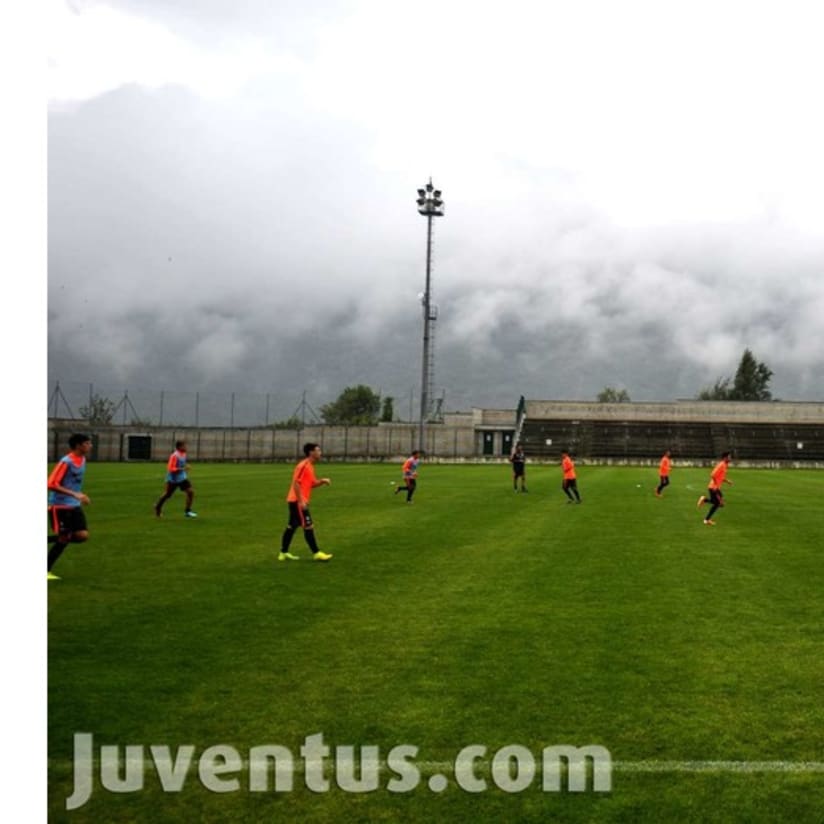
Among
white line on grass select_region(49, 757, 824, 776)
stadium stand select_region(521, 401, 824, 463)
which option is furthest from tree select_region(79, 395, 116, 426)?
white line on grass select_region(49, 757, 824, 776)

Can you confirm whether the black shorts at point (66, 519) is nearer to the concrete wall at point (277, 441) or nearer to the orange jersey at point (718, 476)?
the orange jersey at point (718, 476)

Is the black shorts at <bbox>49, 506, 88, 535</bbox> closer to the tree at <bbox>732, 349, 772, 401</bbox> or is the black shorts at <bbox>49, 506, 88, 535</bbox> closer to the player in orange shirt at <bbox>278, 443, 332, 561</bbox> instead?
the player in orange shirt at <bbox>278, 443, 332, 561</bbox>

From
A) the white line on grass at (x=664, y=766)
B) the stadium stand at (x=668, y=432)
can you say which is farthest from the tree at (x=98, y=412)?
the white line on grass at (x=664, y=766)

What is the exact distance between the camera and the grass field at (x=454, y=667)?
5289 mm

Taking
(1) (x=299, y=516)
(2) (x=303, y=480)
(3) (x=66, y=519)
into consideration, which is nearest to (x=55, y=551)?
(3) (x=66, y=519)

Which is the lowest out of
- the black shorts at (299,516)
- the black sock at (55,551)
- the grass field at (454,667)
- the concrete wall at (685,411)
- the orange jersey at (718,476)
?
the grass field at (454,667)

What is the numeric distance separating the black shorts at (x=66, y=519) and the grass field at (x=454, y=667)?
79 centimetres

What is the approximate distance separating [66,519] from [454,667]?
23.0ft

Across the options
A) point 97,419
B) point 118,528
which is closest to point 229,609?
point 118,528

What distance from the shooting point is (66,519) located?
1231 centimetres

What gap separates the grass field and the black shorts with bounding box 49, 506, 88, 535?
31.0 inches

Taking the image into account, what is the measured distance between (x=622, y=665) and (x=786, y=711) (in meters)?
1.58

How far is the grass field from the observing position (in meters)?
5.29

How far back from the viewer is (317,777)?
552cm
